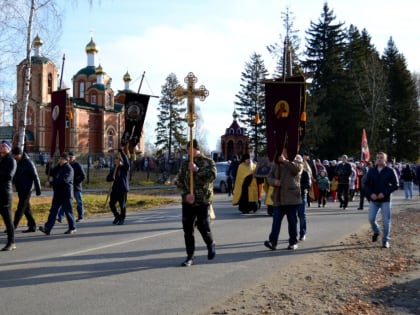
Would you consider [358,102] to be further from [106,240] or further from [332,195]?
[106,240]

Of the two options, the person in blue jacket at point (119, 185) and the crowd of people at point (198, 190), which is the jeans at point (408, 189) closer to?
the crowd of people at point (198, 190)

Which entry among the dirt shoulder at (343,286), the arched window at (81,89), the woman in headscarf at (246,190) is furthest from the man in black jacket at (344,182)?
the arched window at (81,89)

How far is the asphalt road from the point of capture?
6.14 metres

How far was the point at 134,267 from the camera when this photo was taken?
26.8 ft

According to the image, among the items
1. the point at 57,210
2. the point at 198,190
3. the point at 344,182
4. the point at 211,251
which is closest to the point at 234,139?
the point at 344,182

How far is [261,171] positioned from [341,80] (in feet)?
121

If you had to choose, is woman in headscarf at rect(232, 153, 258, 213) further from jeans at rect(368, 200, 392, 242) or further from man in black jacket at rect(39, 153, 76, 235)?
jeans at rect(368, 200, 392, 242)

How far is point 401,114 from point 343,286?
6021cm

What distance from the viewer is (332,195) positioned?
24875mm

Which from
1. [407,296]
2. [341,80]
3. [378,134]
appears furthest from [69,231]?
[378,134]

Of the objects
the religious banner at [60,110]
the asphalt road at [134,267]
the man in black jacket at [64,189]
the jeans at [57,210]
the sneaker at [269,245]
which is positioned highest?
the religious banner at [60,110]

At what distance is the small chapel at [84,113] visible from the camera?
2569 inches

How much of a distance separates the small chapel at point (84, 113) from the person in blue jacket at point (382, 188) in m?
53.0

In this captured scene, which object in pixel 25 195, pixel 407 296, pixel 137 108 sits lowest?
pixel 407 296
